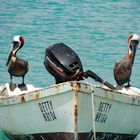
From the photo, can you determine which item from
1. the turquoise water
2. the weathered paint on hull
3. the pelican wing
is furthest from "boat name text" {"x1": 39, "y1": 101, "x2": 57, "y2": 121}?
the turquoise water

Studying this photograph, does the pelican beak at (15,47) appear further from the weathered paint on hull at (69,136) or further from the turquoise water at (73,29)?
the turquoise water at (73,29)

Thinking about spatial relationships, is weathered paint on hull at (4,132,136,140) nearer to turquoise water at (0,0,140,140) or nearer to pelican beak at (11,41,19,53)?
pelican beak at (11,41,19,53)

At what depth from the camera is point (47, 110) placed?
39.9 ft

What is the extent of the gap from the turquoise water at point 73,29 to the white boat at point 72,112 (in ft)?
16.2

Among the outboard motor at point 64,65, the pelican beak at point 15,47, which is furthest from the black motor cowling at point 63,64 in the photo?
the pelican beak at point 15,47

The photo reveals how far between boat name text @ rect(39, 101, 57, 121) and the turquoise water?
17.5 ft

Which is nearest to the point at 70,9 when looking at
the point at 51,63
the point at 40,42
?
the point at 40,42

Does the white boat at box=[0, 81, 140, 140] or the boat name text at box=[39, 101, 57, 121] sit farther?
the boat name text at box=[39, 101, 57, 121]

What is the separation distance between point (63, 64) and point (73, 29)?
12930 millimetres

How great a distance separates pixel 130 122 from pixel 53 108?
1359 millimetres

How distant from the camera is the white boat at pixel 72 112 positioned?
11906 millimetres

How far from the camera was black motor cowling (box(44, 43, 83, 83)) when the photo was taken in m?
12.5

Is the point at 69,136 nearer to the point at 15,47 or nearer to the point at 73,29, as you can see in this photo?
the point at 15,47

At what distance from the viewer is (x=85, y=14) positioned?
90.9 feet
